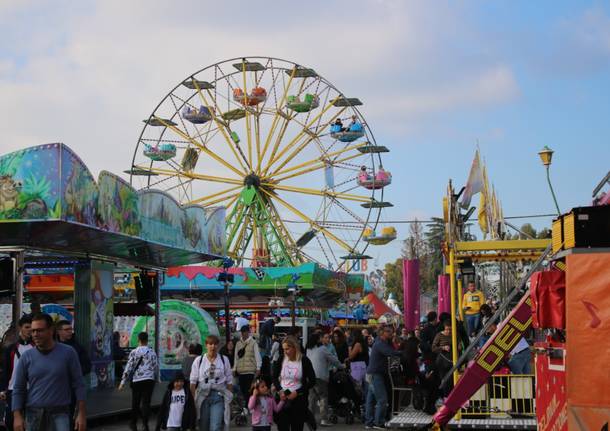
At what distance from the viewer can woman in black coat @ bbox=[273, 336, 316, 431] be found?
11.4m

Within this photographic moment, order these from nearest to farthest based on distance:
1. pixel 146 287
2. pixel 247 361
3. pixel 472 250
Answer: pixel 472 250 → pixel 247 361 → pixel 146 287

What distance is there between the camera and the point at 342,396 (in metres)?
17.9

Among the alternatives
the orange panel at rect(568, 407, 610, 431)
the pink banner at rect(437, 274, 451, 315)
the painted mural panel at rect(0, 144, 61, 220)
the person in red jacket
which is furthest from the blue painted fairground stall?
the orange panel at rect(568, 407, 610, 431)

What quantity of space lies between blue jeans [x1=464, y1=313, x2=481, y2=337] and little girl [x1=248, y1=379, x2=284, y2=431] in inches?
210

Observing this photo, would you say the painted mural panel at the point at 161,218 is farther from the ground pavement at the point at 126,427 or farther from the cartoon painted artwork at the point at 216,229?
the ground pavement at the point at 126,427

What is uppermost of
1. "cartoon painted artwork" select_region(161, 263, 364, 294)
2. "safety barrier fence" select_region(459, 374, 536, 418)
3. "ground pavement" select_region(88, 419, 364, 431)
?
"cartoon painted artwork" select_region(161, 263, 364, 294)

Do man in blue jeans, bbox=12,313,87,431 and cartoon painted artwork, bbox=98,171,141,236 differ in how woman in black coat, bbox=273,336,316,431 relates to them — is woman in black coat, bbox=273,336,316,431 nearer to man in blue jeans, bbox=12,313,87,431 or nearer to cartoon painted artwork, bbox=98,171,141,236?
man in blue jeans, bbox=12,313,87,431

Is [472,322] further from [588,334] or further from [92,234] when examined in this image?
[588,334]

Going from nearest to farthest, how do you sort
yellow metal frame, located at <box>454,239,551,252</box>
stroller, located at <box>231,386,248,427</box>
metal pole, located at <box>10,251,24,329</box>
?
1. yellow metal frame, located at <box>454,239,551,252</box>
2. metal pole, located at <box>10,251,24,329</box>
3. stroller, located at <box>231,386,248,427</box>

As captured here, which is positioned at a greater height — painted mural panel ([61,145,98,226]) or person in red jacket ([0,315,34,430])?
painted mural panel ([61,145,98,226])

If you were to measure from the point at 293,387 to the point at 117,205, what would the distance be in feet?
22.2

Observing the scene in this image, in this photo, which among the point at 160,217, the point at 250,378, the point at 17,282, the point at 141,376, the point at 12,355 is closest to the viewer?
the point at 12,355

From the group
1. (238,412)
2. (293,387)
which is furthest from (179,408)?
(238,412)

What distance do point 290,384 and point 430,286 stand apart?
294 feet
